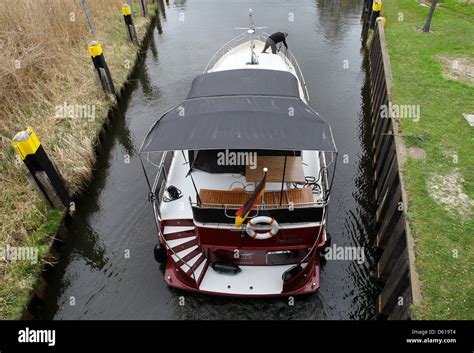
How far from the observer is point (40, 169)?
30.2 ft

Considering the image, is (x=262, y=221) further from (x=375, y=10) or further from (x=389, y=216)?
(x=375, y=10)

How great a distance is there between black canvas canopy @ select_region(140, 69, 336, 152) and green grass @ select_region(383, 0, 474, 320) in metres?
3.12

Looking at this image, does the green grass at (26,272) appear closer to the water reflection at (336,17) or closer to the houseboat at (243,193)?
the houseboat at (243,193)

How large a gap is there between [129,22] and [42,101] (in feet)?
24.9

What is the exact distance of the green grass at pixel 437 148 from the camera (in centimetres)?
690

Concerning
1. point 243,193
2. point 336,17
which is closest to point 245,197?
point 243,193

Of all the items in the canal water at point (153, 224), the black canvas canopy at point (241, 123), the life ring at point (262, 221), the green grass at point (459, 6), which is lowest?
the canal water at point (153, 224)

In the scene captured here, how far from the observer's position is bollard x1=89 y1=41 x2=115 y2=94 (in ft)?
43.9

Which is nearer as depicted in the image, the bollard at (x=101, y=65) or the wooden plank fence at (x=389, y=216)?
the wooden plank fence at (x=389, y=216)

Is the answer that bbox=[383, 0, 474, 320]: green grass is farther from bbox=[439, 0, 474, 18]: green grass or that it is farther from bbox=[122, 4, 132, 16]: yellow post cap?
bbox=[122, 4, 132, 16]: yellow post cap

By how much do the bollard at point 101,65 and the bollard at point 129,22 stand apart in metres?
5.54

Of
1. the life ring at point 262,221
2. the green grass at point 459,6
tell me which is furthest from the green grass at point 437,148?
the life ring at point 262,221

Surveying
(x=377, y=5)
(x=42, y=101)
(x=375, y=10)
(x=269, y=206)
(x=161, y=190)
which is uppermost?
(x=377, y=5)

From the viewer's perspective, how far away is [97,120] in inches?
546
